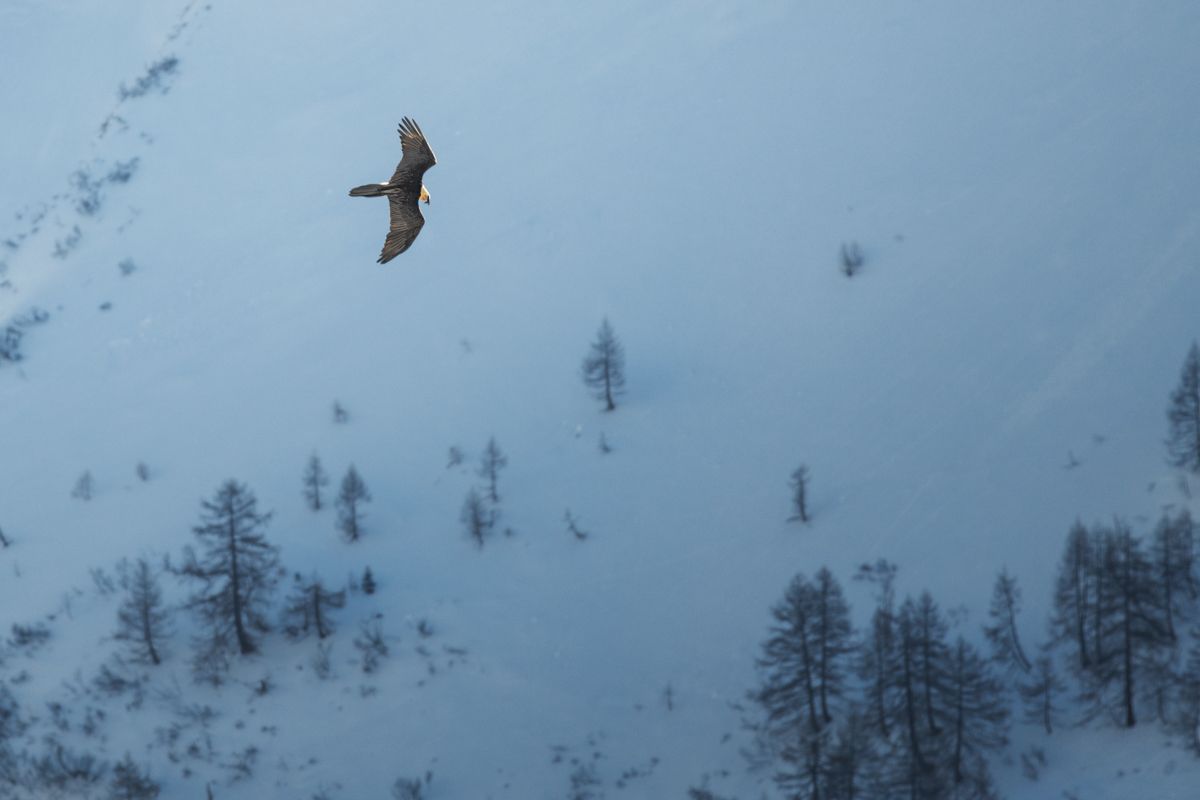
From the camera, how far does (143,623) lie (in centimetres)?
3516

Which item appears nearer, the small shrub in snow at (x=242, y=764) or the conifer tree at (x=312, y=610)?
the small shrub in snow at (x=242, y=764)

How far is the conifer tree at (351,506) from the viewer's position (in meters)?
38.3

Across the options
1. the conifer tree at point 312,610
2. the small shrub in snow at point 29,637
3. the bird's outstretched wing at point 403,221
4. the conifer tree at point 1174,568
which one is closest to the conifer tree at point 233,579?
the conifer tree at point 312,610

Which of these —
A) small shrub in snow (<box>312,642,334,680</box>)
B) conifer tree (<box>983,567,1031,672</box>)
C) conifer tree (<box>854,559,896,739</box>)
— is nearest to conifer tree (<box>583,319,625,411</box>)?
small shrub in snow (<box>312,642,334,680</box>)

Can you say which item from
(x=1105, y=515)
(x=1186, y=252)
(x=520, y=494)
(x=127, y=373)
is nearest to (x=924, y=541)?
(x=1105, y=515)

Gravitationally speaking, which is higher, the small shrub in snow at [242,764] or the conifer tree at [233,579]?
the conifer tree at [233,579]

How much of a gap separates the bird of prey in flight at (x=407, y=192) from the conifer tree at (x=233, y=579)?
814 inches

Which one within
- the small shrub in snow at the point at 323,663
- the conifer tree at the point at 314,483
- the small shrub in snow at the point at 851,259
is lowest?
the small shrub in snow at the point at 323,663

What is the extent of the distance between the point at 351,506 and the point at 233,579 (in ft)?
15.7

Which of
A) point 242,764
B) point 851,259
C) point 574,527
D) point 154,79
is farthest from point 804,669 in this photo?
point 154,79

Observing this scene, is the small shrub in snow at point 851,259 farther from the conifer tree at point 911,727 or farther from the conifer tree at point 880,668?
the conifer tree at point 911,727

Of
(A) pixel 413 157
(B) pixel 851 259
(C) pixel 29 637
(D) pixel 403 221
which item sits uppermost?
(B) pixel 851 259

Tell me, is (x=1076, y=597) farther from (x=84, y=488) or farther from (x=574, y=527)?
(x=84, y=488)

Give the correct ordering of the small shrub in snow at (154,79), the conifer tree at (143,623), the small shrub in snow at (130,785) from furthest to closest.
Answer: the small shrub in snow at (154,79), the conifer tree at (143,623), the small shrub in snow at (130,785)
